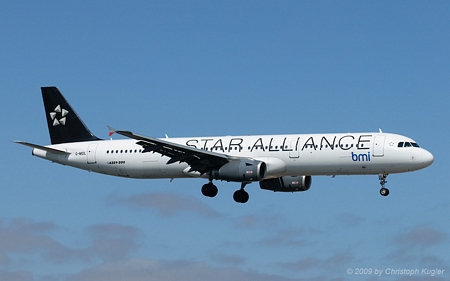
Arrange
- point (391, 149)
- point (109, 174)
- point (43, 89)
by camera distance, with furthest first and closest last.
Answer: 1. point (43, 89)
2. point (109, 174)
3. point (391, 149)

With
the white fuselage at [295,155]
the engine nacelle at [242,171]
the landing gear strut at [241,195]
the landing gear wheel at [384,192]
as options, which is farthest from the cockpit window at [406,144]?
the landing gear strut at [241,195]

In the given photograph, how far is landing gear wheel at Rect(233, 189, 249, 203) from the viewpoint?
2357 inches

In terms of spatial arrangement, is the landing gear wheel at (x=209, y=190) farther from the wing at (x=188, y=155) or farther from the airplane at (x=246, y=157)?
the wing at (x=188, y=155)

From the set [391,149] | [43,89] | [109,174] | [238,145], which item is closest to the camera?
[391,149]

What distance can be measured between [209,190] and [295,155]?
6.83m

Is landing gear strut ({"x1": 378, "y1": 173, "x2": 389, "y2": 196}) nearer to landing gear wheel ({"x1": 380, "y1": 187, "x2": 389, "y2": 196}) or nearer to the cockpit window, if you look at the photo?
landing gear wheel ({"x1": 380, "y1": 187, "x2": 389, "y2": 196})

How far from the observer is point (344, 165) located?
2085 inches

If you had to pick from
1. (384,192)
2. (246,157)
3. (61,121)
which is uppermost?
(61,121)

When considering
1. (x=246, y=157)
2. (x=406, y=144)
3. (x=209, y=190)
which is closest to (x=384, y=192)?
(x=406, y=144)

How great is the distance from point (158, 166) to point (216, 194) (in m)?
4.39

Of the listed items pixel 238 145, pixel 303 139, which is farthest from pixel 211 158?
pixel 303 139

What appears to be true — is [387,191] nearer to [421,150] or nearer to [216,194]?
[421,150]

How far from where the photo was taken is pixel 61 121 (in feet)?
207

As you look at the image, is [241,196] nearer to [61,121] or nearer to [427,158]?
[427,158]
